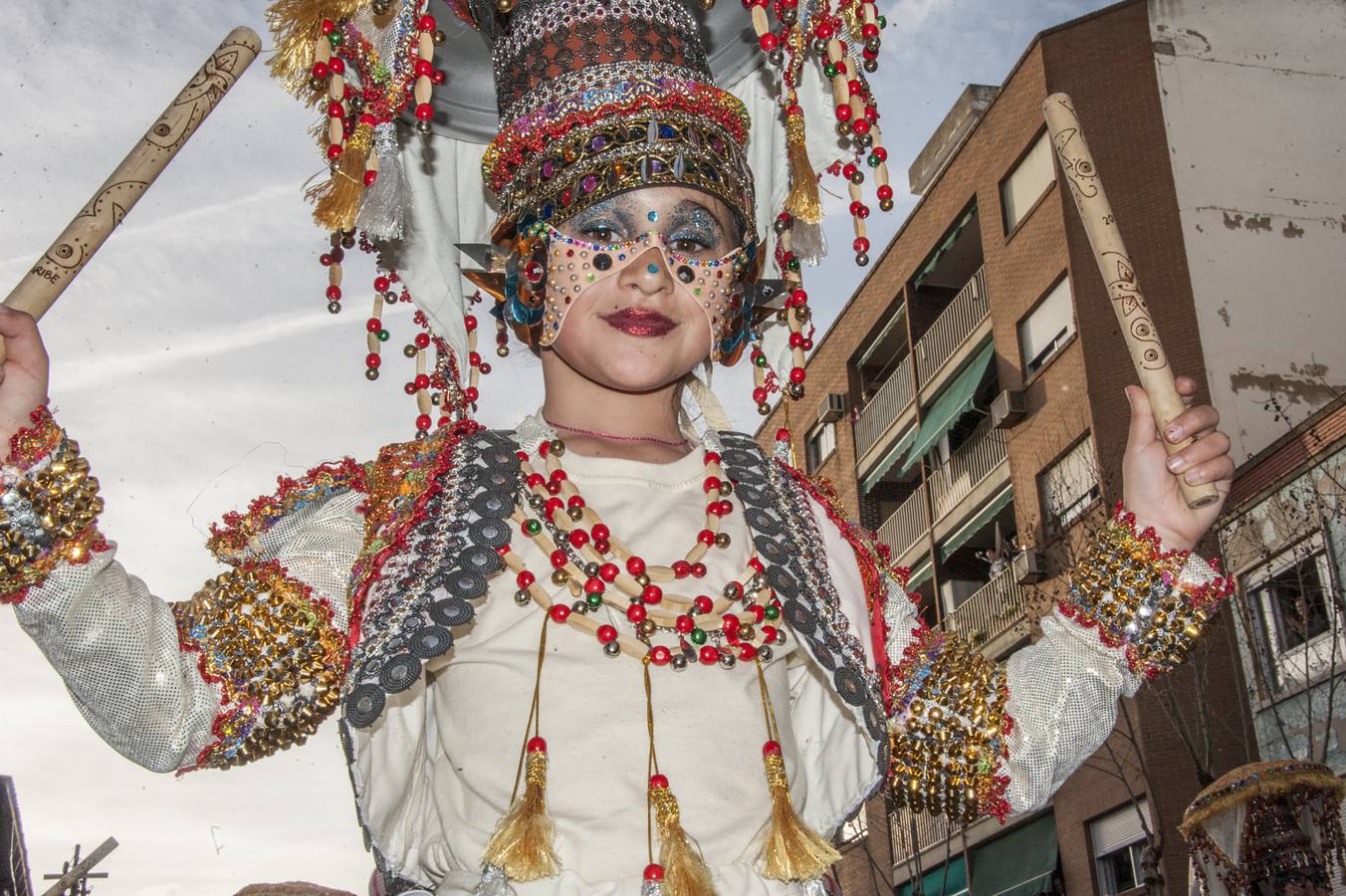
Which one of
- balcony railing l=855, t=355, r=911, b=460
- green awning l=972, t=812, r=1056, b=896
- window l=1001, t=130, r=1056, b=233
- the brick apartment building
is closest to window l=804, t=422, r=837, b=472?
balcony railing l=855, t=355, r=911, b=460

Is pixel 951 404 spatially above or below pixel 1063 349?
above

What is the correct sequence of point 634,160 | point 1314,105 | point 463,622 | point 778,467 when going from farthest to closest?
1. point 1314,105
2. point 778,467
3. point 634,160
4. point 463,622

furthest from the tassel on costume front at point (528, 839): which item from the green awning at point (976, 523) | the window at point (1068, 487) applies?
the green awning at point (976, 523)

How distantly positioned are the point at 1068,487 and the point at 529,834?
19.8 meters

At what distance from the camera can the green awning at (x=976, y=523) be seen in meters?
23.7

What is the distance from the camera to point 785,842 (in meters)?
2.59

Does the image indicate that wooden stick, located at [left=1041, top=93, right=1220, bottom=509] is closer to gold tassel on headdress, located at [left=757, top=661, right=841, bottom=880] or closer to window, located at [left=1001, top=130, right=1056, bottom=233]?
gold tassel on headdress, located at [left=757, top=661, right=841, bottom=880]

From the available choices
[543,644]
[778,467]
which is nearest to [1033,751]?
[778,467]

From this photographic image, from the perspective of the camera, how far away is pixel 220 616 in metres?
2.62

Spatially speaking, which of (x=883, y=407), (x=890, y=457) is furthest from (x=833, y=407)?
(x=890, y=457)

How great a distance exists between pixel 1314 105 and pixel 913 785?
2212cm

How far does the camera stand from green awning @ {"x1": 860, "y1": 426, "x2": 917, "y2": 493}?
27.6 meters

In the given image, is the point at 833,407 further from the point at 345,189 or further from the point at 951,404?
the point at 345,189

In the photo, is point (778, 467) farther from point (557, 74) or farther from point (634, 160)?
point (557, 74)
